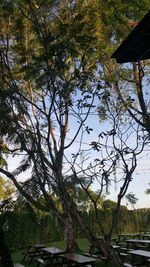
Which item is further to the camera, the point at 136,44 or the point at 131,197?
the point at 131,197

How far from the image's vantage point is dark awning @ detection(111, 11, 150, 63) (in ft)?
5.96

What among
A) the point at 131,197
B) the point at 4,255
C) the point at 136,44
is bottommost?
the point at 4,255

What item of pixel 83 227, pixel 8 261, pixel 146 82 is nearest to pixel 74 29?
pixel 83 227

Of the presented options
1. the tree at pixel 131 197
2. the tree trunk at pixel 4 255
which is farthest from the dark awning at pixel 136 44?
the tree trunk at pixel 4 255

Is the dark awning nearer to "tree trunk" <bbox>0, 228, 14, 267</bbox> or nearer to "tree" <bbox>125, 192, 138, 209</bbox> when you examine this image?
"tree" <bbox>125, 192, 138, 209</bbox>

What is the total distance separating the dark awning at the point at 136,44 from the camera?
182 cm

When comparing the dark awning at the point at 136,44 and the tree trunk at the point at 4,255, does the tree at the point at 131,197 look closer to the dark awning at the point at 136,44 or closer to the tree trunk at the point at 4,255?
the tree trunk at the point at 4,255

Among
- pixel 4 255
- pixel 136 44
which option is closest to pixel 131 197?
pixel 4 255

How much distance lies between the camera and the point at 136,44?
6.83 feet

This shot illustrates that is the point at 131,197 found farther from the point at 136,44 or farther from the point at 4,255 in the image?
the point at 136,44

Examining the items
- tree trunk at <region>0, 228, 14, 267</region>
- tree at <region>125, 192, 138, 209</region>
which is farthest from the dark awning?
tree trunk at <region>0, 228, 14, 267</region>

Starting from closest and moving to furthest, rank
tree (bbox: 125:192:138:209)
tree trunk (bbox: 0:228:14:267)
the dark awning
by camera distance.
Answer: the dark awning, tree trunk (bbox: 0:228:14:267), tree (bbox: 125:192:138:209)

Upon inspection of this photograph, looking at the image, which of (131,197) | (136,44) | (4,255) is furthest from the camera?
(131,197)

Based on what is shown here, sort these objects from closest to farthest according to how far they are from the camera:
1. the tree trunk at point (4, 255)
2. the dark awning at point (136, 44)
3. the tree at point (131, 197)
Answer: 1. the dark awning at point (136, 44)
2. the tree trunk at point (4, 255)
3. the tree at point (131, 197)
